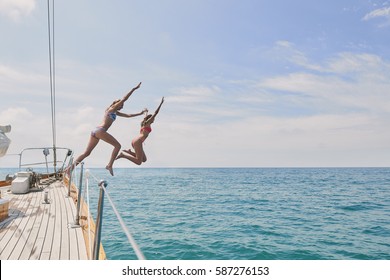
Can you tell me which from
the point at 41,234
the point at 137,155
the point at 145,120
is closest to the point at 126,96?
the point at 145,120

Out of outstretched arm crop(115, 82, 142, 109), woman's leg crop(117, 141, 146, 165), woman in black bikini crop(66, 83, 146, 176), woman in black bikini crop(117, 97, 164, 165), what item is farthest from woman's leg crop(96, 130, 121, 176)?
outstretched arm crop(115, 82, 142, 109)

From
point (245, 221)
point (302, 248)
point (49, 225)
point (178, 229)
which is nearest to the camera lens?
point (49, 225)

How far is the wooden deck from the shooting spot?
Answer: 183 inches

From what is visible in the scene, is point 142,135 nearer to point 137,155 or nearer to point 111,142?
point 137,155

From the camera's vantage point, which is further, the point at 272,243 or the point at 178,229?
the point at 178,229

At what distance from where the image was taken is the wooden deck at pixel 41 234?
4645 mm

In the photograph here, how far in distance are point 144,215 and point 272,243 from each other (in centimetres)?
965

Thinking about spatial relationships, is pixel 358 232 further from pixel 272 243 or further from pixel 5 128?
pixel 5 128

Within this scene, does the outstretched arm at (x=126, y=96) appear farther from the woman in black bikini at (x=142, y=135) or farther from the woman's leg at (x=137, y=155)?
the woman's leg at (x=137, y=155)

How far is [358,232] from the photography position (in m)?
15.0

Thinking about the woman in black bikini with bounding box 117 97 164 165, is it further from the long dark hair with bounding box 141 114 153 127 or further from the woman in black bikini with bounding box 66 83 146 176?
the woman in black bikini with bounding box 66 83 146 176

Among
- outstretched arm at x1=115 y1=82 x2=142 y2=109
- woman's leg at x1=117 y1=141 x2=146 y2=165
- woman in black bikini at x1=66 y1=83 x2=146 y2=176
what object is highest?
outstretched arm at x1=115 y1=82 x2=142 y2=109
